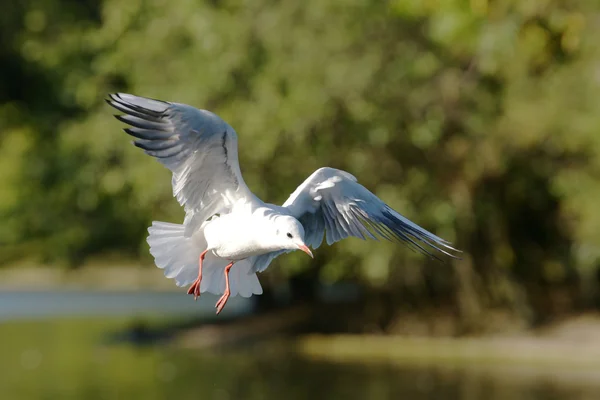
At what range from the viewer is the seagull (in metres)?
5.90

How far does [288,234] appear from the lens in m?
5.57

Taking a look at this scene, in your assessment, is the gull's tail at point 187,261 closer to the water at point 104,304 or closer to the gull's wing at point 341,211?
the gull's wing at point 341,211

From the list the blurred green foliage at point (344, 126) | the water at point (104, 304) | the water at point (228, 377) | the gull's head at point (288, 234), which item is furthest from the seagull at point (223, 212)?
the water at point (104, 304)

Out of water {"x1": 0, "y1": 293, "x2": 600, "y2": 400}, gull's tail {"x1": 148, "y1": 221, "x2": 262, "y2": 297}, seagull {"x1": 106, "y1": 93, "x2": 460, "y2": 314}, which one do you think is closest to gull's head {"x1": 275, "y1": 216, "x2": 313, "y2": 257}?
seagull {"x1": 106, "y1": 93, "x2": 460, "y2": 314}

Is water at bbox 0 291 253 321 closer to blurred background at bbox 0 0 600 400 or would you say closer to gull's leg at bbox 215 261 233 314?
blurred background at bbox 0 0 600 400

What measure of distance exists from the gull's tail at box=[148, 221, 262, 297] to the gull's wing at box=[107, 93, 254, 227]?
31 cm

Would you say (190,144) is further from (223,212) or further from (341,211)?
(341,211)

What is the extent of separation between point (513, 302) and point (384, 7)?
5.33m

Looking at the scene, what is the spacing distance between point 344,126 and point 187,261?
8420 millimetres

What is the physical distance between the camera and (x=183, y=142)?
6.08 metres

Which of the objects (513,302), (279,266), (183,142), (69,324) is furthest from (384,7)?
(69,324)

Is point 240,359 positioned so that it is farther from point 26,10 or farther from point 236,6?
point 26,10

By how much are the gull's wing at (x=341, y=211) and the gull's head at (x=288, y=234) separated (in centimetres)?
77

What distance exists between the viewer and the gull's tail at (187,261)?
6445mm
